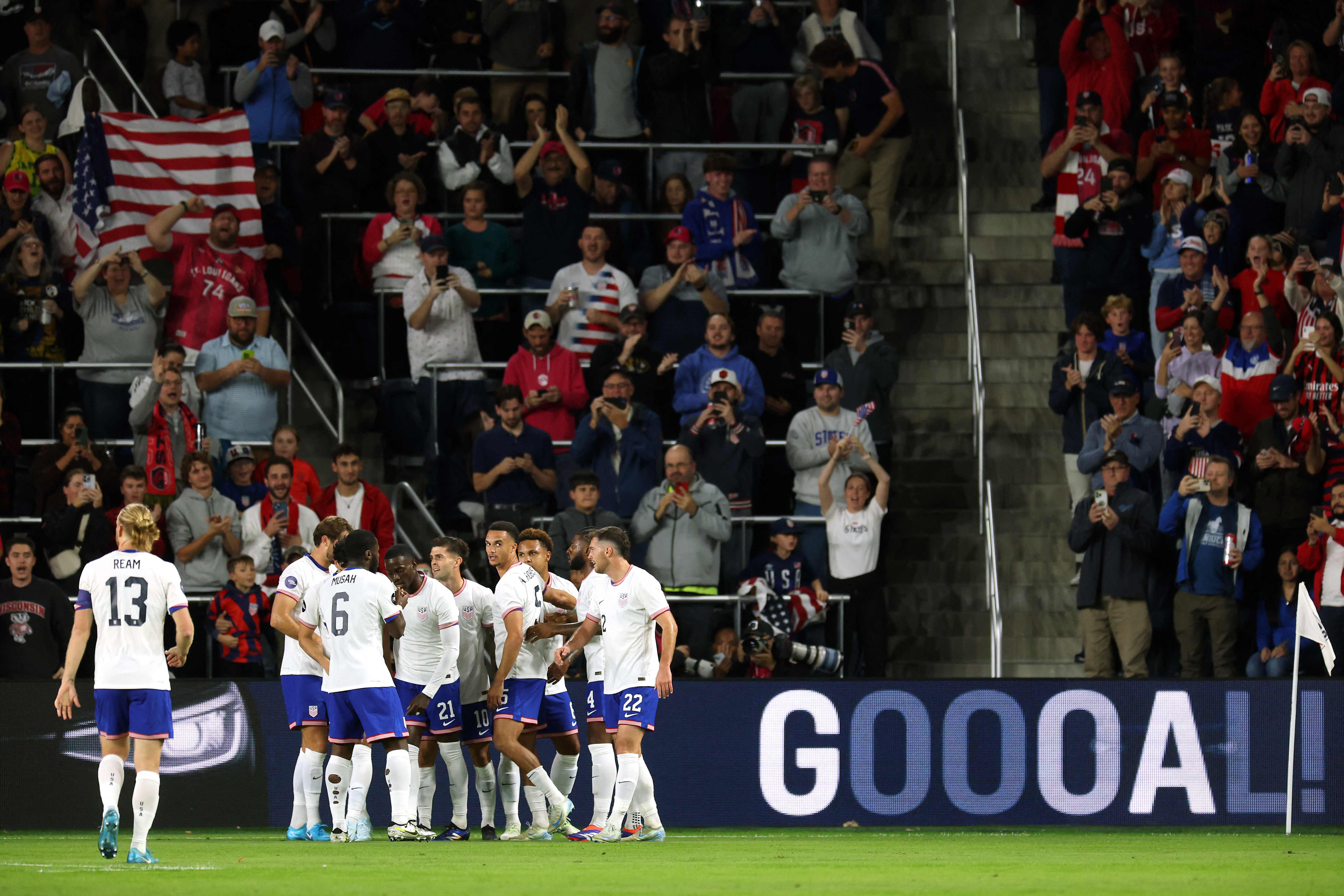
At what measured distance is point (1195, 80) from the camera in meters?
21.9

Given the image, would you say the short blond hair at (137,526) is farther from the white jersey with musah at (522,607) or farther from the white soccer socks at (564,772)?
the white soccer socks at (564,772)

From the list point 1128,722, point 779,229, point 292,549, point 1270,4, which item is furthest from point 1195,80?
point 292,549

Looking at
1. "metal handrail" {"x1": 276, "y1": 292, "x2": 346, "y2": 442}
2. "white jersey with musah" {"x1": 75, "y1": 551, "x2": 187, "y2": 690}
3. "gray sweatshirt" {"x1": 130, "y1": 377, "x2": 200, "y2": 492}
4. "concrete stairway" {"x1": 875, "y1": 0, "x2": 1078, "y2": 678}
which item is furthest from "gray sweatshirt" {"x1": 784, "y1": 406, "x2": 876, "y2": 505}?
"white jersey with musah" {"x1": 75, "y1": 551, "x2": 187, "y2": 690}

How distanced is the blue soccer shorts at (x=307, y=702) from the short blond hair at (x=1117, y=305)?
9.01 m

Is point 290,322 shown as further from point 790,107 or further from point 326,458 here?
point 790,107

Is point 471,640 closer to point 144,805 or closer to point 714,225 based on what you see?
point 144,805

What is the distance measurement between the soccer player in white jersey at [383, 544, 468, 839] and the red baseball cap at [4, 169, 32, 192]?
7.08 metres

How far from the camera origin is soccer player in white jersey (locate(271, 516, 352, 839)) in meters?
13.3

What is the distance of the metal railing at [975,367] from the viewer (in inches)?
701

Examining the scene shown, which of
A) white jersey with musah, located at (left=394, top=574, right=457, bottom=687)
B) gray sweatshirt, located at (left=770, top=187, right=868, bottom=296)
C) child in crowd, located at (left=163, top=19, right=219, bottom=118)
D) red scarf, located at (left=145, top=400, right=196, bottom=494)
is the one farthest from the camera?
child in crowd, located at (left=163, top=19, right=219, bottom=118)

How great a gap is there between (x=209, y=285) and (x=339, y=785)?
707cm

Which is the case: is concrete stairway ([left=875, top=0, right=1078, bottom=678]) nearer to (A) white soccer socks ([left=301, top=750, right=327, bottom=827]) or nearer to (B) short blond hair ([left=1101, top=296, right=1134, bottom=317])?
(B) short blond hair ([left=1101, top=296, right=1134, bottom=317])

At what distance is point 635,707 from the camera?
42.9 feet

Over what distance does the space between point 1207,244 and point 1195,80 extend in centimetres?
398
